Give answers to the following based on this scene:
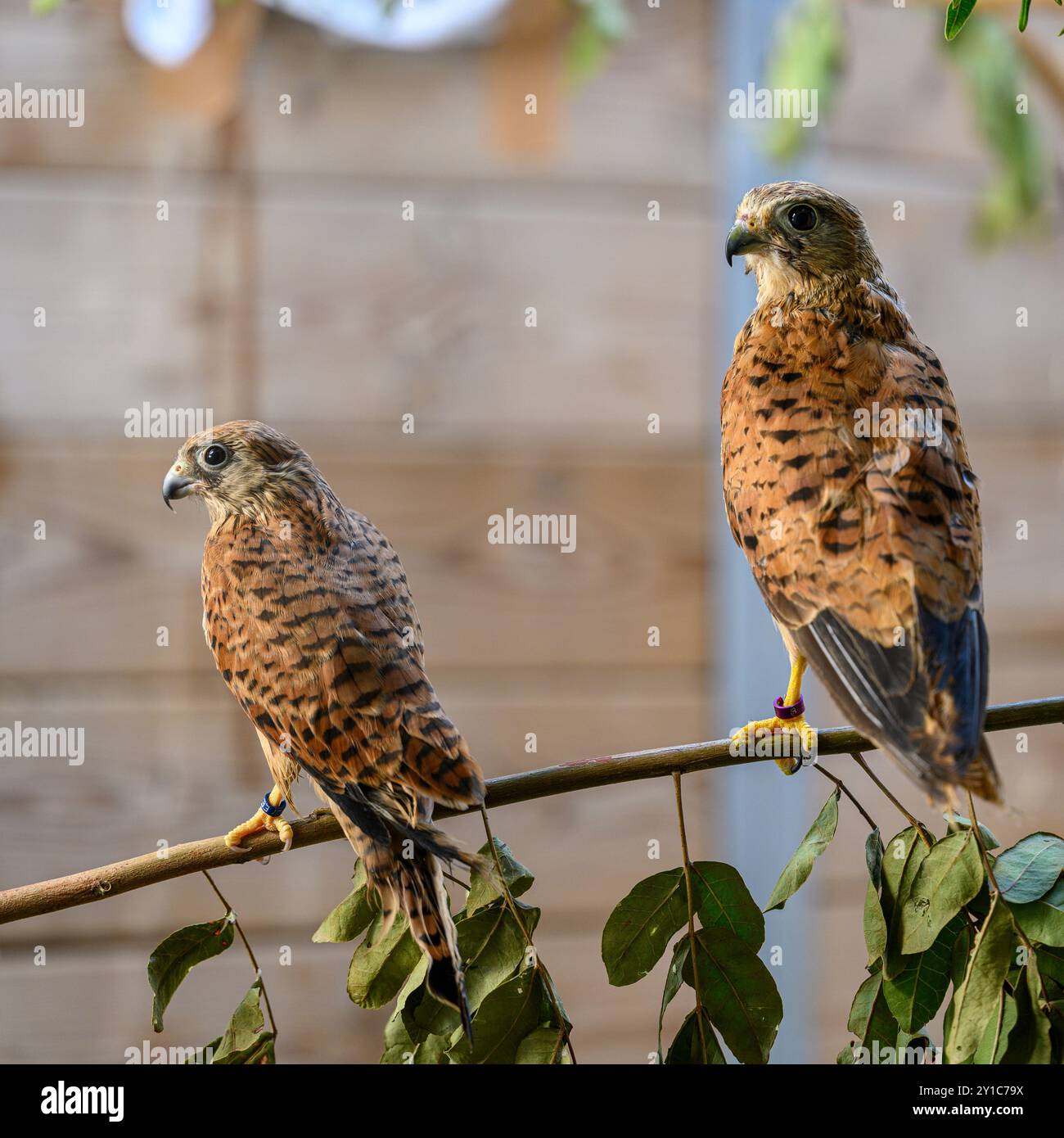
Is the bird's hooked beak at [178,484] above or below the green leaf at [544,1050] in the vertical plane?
above

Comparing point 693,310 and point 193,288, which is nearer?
point 193,288

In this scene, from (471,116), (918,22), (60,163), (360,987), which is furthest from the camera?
(918,22)

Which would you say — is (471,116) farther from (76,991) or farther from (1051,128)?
(76,991)

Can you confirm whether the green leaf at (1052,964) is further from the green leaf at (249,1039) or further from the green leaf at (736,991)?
the green leaf at (249,1039)

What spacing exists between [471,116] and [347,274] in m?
0.36

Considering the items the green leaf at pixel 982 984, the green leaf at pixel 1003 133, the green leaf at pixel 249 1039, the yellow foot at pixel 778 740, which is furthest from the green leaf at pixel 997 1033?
the green leaf at pixel 1003 133

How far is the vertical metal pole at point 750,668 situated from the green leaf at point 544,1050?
3.34 feet

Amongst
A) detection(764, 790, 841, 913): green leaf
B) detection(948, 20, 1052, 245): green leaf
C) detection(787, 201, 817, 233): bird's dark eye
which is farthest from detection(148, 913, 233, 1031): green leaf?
detection(948, 20, 1052, 245): green leaf

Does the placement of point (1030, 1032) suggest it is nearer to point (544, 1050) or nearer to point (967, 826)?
point (967, 826)

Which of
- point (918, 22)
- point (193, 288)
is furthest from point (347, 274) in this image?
point (918, 22)

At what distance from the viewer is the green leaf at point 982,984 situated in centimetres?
77

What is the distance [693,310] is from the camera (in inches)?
79.6

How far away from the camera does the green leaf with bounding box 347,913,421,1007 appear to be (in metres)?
0.90

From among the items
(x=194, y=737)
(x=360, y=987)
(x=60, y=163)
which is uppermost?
(x=60, y=163)
